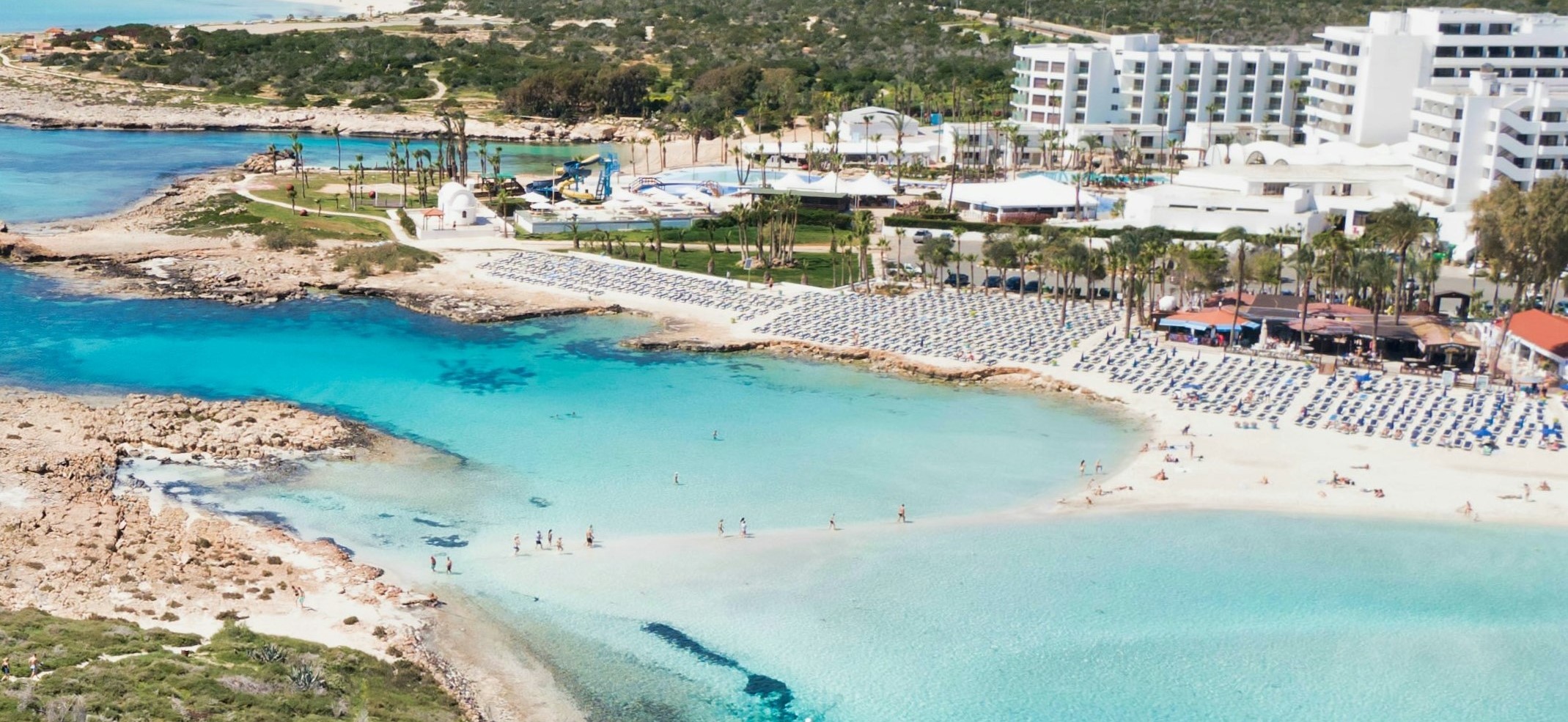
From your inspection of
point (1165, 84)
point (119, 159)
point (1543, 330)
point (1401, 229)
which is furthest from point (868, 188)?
point (119, 159)

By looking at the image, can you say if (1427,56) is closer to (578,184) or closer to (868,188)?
(868,188)

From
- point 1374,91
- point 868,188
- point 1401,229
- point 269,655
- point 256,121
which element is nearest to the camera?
point 269,655

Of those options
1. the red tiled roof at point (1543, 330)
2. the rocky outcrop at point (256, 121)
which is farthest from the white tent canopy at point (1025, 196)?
the rocky outcrop at point (256, 121)

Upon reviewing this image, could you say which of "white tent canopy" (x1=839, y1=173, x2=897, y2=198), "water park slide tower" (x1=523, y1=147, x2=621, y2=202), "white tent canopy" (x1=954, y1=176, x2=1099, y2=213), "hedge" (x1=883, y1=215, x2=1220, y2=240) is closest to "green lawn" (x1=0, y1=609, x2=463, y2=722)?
"hedge" (x1=883, y1=215, x2=1220, y2=240)

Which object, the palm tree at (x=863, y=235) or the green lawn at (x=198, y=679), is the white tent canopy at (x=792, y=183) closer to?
the palm tree at (x=863, y=235)

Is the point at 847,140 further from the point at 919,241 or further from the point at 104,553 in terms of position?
the point at 104,553
